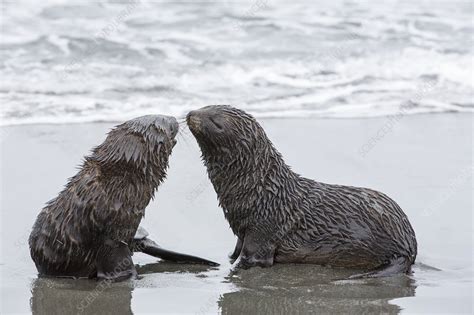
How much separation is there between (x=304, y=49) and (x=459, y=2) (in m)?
4.66

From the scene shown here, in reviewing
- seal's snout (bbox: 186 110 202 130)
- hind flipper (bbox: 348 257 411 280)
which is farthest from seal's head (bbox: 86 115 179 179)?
hind flipper (bbox: 348 257 411 280)

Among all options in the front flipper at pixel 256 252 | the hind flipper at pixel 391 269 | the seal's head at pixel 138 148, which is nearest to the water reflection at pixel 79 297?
the seal's head at pixel 138 148

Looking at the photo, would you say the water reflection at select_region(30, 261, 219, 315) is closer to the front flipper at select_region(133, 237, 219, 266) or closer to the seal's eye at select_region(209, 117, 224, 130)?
the front flipper at select_region(133, 237, 219, 266)

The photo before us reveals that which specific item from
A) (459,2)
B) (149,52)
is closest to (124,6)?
(149,52)

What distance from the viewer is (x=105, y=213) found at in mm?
7332

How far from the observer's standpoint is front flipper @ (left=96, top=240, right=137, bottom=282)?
7.36 metres

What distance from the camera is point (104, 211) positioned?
7.33 meters

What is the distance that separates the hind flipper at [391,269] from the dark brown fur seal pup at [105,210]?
5.31 ft

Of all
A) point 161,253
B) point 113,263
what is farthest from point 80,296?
point 161,253

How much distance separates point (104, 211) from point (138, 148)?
494 mm

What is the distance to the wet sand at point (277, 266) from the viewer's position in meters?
7.02

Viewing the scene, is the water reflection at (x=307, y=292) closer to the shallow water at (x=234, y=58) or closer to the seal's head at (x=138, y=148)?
the seal's head at (x=138, y=148)

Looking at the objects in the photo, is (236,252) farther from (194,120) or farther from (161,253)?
(194,120)

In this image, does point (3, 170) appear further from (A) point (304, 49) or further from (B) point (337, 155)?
(A) point (304, 49)
